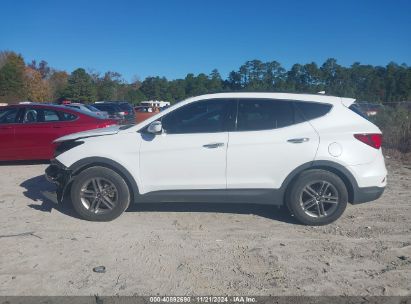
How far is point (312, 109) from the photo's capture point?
5.29m

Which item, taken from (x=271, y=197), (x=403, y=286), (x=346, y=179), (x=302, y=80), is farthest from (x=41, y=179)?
(x=302, y=80)

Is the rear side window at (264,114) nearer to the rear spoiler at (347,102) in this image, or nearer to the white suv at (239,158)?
the white suv at (239,158)

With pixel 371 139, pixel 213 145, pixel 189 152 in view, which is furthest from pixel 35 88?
pixel 371 139

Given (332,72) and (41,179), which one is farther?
(332,72)

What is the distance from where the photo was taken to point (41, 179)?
7.83 m

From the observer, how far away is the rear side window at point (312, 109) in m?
5.26

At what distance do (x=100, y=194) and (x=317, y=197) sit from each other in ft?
9.55

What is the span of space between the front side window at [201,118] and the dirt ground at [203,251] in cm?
129

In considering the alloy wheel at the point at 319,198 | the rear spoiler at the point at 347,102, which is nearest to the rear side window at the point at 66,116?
the alloy wheel at the point at 319,198

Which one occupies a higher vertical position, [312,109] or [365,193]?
[312,109]

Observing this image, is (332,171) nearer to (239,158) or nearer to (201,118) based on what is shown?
(239,158)

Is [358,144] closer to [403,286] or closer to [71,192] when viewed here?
[403,286]

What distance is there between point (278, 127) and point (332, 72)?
21341 millimetres

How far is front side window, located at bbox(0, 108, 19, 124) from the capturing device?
29.5 feet
